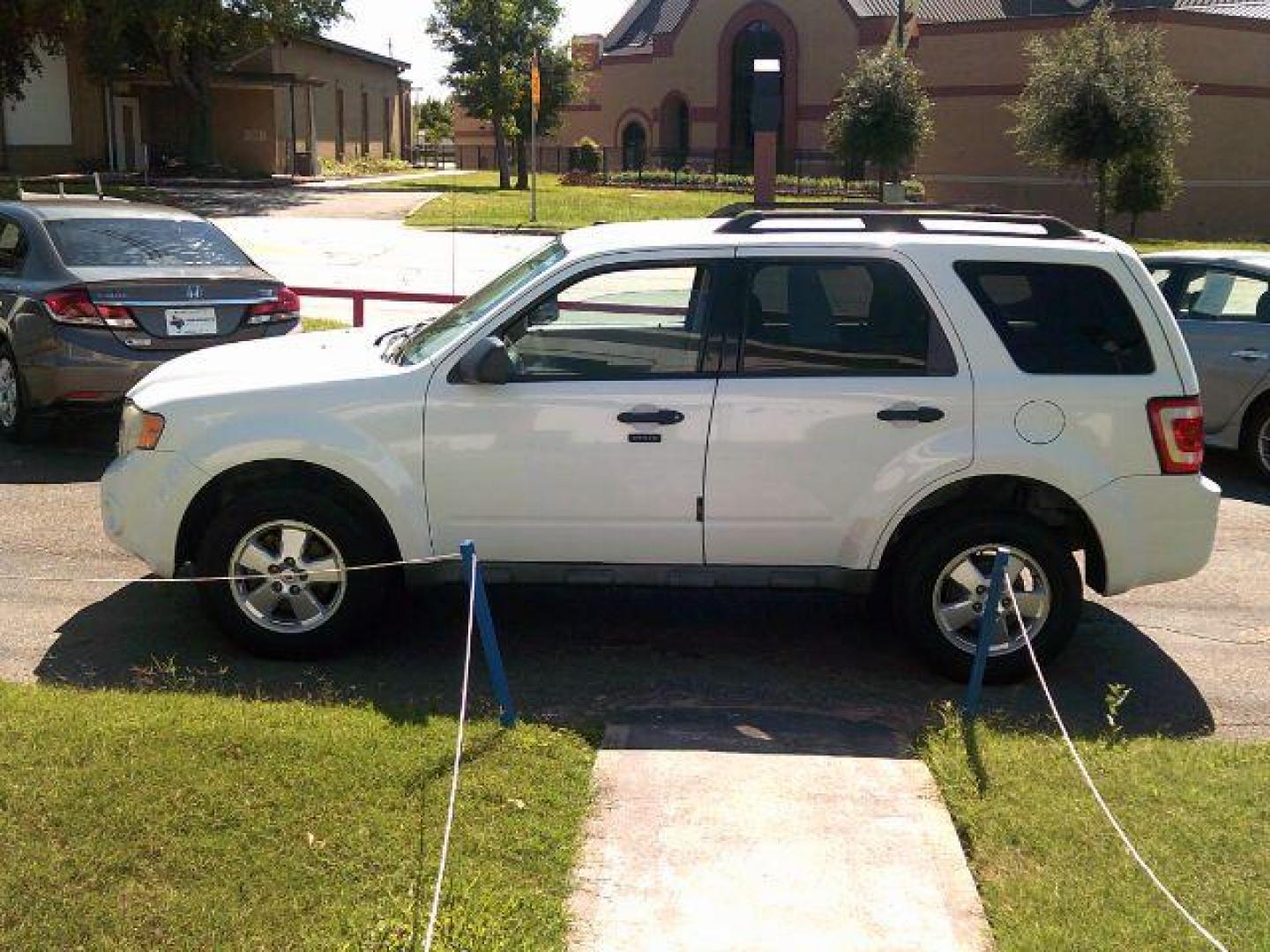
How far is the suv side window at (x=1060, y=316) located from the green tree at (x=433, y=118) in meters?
88.4

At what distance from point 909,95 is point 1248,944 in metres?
36.4

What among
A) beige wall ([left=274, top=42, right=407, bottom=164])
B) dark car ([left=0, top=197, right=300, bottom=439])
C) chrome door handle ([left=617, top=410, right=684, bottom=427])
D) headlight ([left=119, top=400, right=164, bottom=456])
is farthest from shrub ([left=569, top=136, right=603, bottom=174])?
chrome door handle ([left=617, top=410, right=684, bottom=427])

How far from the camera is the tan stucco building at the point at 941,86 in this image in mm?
40125

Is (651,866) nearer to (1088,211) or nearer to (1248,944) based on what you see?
(1248,944)

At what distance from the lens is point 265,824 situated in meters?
4.16

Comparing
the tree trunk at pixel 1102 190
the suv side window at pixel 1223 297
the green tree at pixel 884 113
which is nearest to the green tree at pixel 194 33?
the green tree at pixel 884 113

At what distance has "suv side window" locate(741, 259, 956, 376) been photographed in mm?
Answer: 5648

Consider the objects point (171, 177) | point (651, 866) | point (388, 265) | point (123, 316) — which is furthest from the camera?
point (171, 177)

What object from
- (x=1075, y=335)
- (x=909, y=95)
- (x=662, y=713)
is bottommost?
(x=662, y=713)

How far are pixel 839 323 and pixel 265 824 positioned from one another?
303 cm

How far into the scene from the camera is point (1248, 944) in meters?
3.68

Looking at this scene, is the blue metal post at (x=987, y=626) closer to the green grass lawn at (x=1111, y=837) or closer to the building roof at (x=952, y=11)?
the green grass lawn at (x=1111, y=837)

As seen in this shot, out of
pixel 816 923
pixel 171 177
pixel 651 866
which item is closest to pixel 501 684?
pixel 651 866

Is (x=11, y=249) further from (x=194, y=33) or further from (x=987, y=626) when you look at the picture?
(x=194, y=33)
